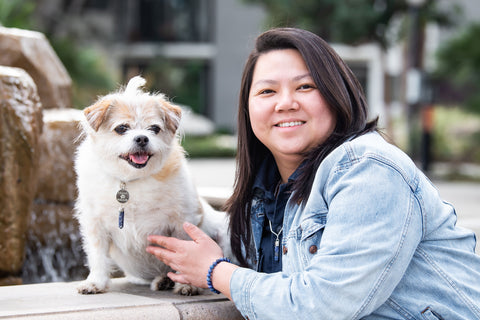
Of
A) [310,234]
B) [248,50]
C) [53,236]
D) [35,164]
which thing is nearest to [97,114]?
[35,164]

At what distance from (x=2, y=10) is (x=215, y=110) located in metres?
17.8

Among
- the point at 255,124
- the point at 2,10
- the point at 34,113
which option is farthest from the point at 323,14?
the point at 255,124

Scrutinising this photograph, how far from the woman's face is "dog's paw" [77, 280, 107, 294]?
120 cm

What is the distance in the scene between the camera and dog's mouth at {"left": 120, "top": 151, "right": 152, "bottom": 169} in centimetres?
287

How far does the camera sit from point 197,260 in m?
2.39

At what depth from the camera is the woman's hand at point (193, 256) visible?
7.70 feet

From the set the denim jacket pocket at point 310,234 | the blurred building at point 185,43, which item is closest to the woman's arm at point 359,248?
the denim jacket pocket at point 310,234

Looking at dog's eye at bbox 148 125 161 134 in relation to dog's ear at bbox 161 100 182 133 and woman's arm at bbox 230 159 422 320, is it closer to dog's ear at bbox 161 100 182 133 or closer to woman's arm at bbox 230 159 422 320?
dog's ear at bbox 161 100 182 133

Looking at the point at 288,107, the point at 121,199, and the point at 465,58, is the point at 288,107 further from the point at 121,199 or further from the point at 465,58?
the point at 465,58

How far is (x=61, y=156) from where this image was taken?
515 centimetres

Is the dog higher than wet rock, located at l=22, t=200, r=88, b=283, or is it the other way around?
the dog

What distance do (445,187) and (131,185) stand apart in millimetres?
9652

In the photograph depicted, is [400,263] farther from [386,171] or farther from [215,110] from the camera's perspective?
[215,110]

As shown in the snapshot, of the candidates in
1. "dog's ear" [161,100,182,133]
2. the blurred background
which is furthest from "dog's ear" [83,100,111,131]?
the blurred background
